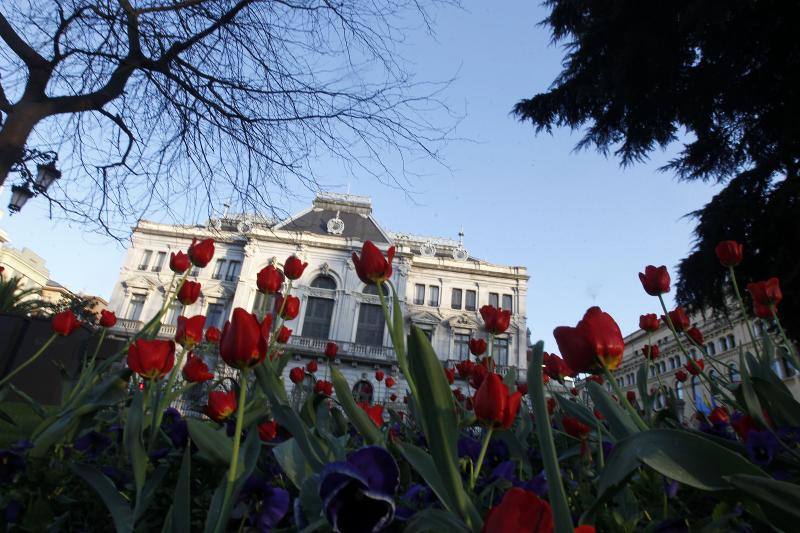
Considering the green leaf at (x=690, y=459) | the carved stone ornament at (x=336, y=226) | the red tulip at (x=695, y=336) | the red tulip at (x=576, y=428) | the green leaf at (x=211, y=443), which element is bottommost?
the green leaf at (x=211, y=443)

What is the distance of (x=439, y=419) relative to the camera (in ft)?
2.28

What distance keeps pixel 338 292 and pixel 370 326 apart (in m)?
2.78

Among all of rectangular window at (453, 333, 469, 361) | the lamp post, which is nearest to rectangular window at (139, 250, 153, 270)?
rectangular window at (453, 333, 469, 361)

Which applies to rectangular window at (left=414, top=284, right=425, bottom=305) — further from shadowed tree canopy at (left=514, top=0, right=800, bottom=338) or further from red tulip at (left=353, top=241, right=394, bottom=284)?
red tulip at (left=353, top=241, right=394, bottom=284)

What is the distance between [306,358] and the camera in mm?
24219

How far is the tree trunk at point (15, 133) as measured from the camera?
3559 millimetres

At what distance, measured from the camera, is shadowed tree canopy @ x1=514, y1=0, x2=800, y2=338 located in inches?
226

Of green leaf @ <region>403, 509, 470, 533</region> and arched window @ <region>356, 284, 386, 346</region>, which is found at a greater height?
arched window @ <region>356, 284, 386, 346</region>

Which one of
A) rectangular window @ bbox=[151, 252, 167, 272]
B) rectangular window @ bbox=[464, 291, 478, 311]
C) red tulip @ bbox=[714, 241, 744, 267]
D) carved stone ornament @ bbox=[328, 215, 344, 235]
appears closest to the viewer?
red tulip @ bbox=[714, 241, 744, 267]

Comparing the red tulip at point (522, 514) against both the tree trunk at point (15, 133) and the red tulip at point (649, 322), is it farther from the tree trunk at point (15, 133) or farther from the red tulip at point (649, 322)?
the tree trunk at point (15, 133)

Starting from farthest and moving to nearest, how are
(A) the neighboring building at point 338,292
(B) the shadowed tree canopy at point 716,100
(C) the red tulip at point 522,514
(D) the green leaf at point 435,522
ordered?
(A) the neighboring building at point 338,292 → (B) the shadowed tree canopy at point 716,100 → (D) the green leaf at point 435,522 → (C) the red tulip at point 522,514

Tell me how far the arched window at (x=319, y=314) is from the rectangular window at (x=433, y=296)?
6.18 meters

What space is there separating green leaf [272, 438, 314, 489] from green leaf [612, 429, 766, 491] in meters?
0.71

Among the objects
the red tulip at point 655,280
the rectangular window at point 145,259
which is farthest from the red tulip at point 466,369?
the rectangular window at point 145,259
